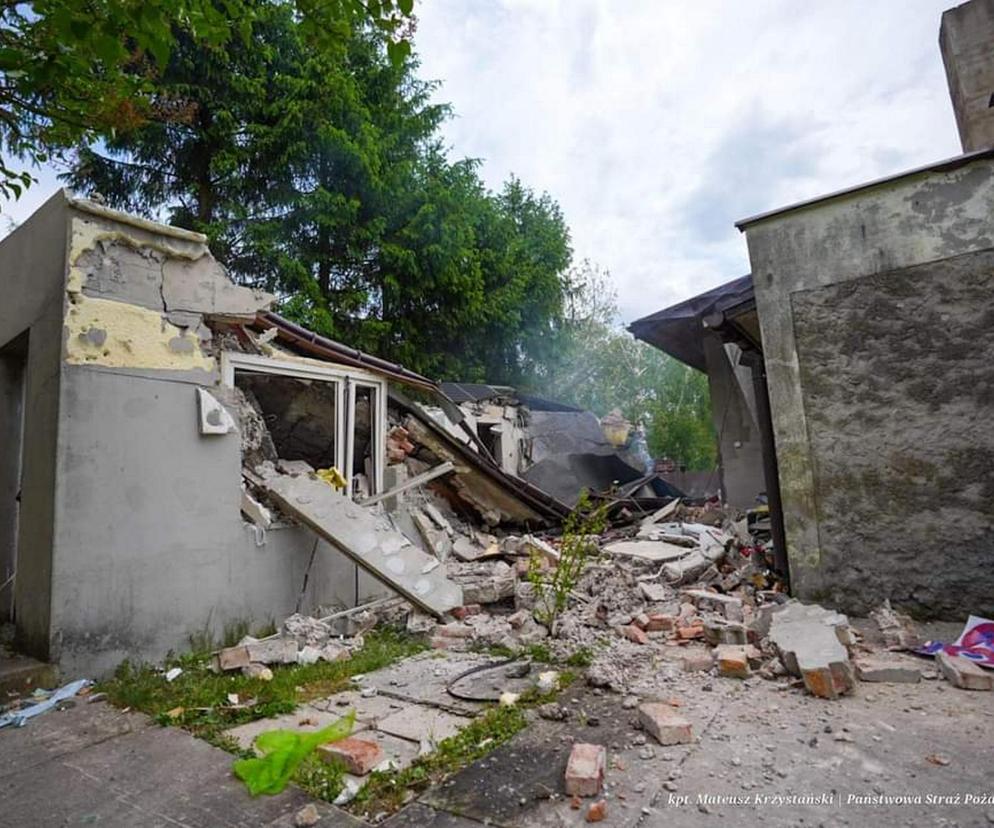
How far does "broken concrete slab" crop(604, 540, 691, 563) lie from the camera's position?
20.8 ft

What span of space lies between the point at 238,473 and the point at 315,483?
32.6 inches

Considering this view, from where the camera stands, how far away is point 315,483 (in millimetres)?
5238

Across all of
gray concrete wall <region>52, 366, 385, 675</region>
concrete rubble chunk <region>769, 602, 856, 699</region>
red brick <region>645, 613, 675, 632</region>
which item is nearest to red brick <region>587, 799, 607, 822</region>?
concrete rubble chunk <region>769, 602, 856, 699</region>

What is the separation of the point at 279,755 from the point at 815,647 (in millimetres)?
3027

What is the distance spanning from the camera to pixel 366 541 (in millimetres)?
5031

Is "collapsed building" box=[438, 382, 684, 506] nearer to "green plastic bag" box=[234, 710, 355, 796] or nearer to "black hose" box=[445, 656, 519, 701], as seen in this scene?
"black hose" box=[445, 656, 519, 701]

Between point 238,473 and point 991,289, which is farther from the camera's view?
point 238,473

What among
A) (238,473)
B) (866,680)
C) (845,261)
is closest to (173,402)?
(238,473)

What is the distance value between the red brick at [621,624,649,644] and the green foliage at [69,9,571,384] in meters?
9.63

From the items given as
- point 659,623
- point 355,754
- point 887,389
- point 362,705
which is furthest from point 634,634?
point 887,389

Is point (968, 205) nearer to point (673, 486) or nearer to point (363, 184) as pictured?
point (673, 486)

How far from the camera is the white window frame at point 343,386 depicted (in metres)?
5.01

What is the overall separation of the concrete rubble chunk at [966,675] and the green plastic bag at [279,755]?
332cm

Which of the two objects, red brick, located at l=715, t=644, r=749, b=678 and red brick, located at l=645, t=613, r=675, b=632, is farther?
red brick, located at l=645, t=613, r=675, b=632
